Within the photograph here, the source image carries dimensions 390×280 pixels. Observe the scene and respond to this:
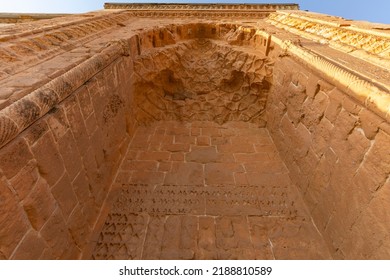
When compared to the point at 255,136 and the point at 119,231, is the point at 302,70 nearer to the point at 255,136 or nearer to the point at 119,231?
the point at 255,136

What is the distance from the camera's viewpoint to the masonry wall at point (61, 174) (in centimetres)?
138

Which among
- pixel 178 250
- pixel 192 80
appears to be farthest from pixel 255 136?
pixel 178 250

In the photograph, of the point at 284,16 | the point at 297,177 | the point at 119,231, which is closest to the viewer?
the point at 119,231

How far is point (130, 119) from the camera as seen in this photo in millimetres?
3770

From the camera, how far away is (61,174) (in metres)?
1.86

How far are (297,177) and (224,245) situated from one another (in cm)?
135

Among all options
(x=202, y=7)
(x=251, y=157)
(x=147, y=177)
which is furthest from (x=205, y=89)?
(x=202, y=7)

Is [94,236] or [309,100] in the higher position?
[309,100]

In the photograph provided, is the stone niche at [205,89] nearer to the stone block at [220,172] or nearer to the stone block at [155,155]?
the stone block at [155,155]

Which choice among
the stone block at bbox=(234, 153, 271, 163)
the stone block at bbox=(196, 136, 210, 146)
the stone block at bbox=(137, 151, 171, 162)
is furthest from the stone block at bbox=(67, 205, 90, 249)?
the stone block at bbox=(234, 153, 271, 163)

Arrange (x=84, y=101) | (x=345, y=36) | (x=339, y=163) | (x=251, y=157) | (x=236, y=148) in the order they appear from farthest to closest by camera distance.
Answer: (x=236, y=148) → (x=251, y=157) → (x=345, y=36) → (x=84, y=101) → (x=339, y=163)

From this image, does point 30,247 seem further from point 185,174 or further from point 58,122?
point 185,174

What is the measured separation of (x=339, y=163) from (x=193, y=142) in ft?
7.39

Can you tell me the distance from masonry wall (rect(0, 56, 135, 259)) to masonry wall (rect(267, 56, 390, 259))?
2460 mm
